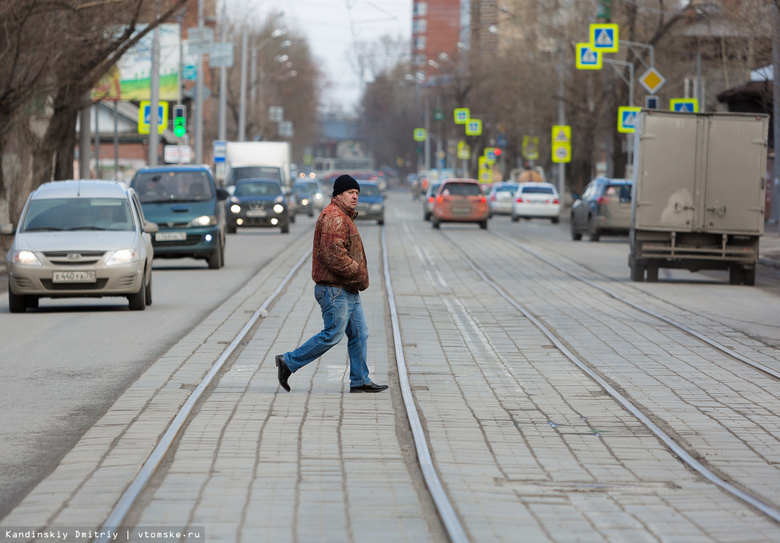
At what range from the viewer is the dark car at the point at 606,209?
1398 inches

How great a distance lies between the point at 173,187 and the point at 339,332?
16.8 m

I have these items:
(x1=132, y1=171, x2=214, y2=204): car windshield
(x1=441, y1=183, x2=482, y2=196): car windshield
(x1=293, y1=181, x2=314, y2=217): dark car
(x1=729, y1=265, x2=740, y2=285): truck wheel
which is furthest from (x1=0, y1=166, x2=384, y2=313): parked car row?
(x1=293, y1=181, x2=314, y2=217): dark car

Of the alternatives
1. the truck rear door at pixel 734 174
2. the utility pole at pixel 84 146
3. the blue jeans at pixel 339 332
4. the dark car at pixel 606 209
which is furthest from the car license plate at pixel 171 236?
the blue jeans at pixel 339 332

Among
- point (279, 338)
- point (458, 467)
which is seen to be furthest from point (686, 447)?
Answer: point (279, 338)

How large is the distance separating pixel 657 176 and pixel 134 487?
17.2 metres

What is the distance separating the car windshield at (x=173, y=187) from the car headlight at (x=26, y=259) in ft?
30.6

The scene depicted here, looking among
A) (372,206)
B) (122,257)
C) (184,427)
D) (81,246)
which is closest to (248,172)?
(372,206)

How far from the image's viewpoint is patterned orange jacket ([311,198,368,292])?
31.7 feet

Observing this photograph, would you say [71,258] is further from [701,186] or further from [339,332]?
[701,186]

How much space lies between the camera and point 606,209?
36.2 metres

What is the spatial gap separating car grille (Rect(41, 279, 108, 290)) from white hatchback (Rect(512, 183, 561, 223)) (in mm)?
36325

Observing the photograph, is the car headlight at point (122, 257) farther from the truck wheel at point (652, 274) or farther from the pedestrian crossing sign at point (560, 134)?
the pedestrian crossing sign at point (560, 134)

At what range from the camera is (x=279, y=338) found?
13.6 metres

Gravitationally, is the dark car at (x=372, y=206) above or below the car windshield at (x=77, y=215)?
below
